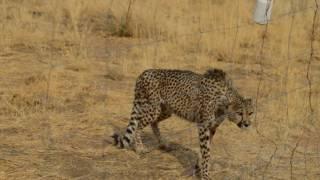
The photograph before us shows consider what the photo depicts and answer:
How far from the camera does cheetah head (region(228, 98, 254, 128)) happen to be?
595 cm

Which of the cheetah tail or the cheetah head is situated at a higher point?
the cheetah head

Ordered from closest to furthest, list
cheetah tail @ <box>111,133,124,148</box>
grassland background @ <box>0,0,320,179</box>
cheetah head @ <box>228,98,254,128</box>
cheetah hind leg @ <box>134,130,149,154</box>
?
cheetah head @ <box>228,98,254,128</box> < grassland background @ <box>0,0,320,179</box> < cheetah hind leg @ <box>134,130,149,154</box> < cheetah tail @ <box>111,133,124,148</box>

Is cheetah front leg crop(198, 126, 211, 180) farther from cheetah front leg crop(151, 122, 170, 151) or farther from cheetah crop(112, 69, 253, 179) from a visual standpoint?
cheetah front leg crop(151, 122, 170, 151)

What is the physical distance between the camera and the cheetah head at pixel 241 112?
234 inches

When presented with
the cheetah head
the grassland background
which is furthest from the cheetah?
the grassland background

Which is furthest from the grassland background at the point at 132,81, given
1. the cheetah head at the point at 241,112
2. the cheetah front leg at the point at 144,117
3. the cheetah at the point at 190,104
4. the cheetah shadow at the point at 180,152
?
the cheetah head at the point at 241,112

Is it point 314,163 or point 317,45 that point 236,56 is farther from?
point 314,163

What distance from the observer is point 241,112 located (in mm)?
5945

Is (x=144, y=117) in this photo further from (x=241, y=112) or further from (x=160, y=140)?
(x=241, y=112)

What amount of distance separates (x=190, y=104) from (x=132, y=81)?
107 inches

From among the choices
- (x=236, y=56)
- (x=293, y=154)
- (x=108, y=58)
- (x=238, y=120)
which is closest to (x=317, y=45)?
(x=236, y=56)

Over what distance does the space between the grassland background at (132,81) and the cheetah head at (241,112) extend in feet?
1.50

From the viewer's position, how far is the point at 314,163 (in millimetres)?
6492

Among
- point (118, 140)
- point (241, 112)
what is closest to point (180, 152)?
point (118, 140)
